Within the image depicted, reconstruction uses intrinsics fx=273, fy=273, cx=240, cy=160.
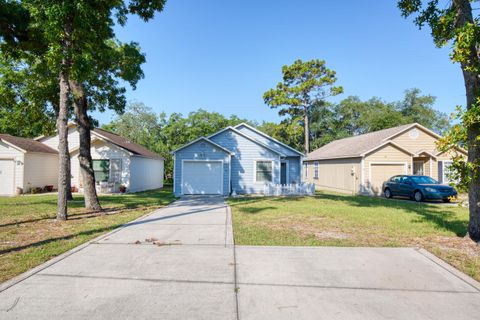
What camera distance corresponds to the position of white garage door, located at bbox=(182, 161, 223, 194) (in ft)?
56.6

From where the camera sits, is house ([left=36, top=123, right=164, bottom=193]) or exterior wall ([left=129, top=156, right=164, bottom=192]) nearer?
house ([left=36, top=123, right=164, bottom=193])

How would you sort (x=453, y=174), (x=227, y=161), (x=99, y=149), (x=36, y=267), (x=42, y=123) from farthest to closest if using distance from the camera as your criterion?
(x=99, y=149) → (x=227, y=161) → (x=42, y=123) → (x=453, y=174) → (x=36, y=267)

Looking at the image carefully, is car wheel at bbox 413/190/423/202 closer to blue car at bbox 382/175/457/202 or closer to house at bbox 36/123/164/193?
blue car at bbox 382/175/457/202

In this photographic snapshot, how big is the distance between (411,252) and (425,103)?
50166mm

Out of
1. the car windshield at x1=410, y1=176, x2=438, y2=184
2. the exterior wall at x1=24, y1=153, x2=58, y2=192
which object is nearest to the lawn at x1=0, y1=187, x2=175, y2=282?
the exterior wall at x1=24, y1=153, x2=58, y2=192

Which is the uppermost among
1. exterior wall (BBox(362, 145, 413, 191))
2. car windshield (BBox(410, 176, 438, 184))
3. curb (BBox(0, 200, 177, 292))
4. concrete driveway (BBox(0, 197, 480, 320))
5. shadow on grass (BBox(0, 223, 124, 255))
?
exterior wall (BBox(362, 145, 413, 191))

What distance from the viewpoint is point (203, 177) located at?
17438 millimetres

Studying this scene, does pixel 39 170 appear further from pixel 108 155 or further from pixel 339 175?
pixel 339 175

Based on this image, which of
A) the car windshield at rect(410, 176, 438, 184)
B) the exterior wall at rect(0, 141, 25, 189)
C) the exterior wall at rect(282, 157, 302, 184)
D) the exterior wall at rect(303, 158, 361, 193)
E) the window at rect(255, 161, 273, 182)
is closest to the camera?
the car windshield at rect(410, 176, 438, 184)

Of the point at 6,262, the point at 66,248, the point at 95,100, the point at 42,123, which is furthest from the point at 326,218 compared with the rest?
the point at 42,123

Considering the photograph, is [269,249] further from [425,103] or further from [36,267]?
[425,103]

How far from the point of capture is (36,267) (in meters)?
4.38

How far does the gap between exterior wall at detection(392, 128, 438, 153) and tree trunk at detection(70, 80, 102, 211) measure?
19.8m

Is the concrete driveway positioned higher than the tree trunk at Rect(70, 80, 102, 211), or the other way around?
the tree trunk at Rect(70, 80, 102, 211)
